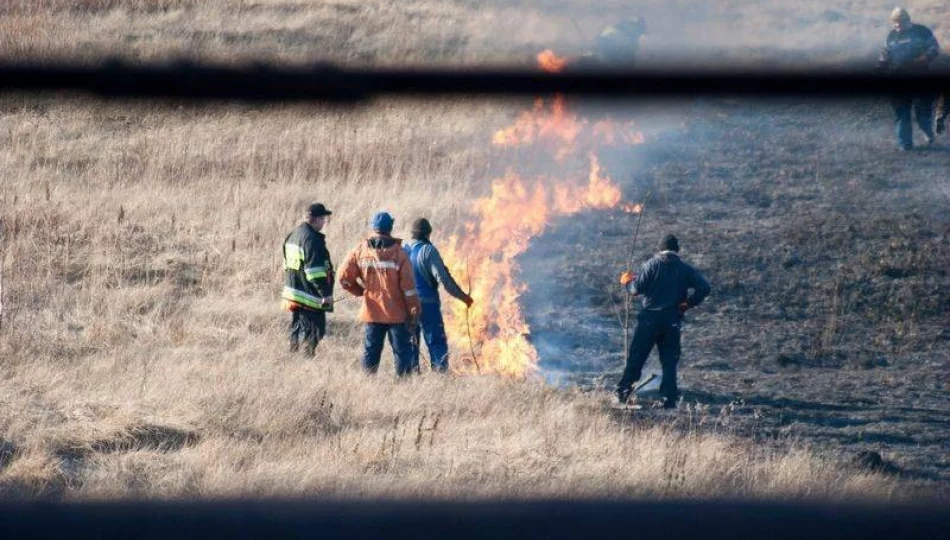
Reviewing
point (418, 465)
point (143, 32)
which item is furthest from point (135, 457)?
point (143, 32)

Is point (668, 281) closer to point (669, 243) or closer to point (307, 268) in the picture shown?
point (669, 243)

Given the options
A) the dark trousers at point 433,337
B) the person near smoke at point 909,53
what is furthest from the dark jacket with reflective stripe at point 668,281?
the person near smoke at point 909,53

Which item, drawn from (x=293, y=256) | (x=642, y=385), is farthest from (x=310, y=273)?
(x=642, y=385)

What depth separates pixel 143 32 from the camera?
1421 millimetres

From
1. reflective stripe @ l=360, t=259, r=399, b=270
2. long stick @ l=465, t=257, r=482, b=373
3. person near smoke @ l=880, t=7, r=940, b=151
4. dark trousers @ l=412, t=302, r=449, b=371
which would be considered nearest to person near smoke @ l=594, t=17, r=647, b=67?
person near smoke @ l=880, t=7, r=940, b=151

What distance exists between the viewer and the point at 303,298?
34.9ft

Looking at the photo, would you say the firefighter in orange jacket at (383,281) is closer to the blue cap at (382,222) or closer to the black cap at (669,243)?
the blue cap at (382,222)

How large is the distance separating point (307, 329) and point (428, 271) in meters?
1.30

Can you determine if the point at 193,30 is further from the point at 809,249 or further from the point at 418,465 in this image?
the point at 809,249

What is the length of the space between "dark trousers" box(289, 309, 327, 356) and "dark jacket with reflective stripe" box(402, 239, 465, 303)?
0.92 m

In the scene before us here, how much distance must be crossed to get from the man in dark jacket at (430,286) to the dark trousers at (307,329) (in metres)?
0.85

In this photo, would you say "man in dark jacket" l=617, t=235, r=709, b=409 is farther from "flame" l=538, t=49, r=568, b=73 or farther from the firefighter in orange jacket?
"flame" l=538, t=49, r=568, b=73

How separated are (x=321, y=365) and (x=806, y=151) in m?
10.0

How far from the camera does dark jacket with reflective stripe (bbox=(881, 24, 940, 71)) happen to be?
4.31 feet
